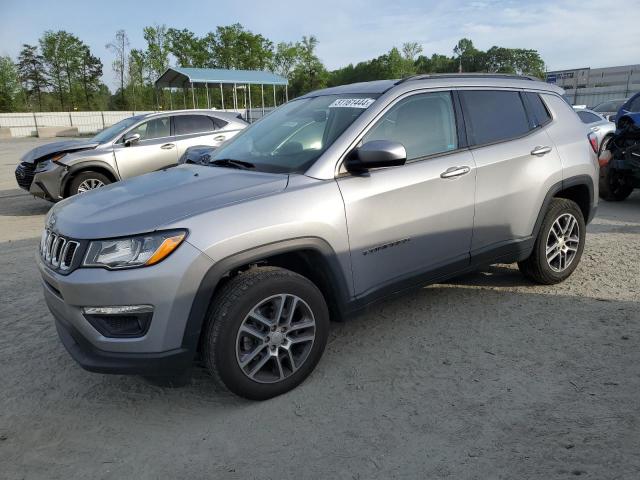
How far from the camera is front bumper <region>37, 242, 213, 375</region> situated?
2.54 meters

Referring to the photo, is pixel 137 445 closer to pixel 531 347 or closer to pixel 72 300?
pixel 72 300

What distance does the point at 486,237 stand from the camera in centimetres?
395

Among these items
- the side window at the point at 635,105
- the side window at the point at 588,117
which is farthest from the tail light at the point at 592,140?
the side window at the point at 588,117

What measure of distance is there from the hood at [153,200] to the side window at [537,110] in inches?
96.4

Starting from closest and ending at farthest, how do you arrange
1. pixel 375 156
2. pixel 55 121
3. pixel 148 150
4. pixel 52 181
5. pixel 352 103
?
pixel 375 156 < pixel 352 103 < pixel 52 181 < pixel 148 150 < pixel 55 121

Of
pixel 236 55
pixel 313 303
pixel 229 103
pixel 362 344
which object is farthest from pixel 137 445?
pixel 236 55

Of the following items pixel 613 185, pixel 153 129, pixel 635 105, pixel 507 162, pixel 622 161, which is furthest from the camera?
pixel 153 129

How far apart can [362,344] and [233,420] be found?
45.5 inches

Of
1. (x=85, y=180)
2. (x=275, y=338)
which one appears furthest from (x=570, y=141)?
(x=85, y=180)

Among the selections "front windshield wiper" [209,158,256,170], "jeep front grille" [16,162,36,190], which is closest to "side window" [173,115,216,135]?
"jeep front grille" [16,162,36,190]

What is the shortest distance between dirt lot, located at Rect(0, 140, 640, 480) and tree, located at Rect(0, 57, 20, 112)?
62.6 m

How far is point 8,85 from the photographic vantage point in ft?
188

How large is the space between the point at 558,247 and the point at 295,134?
8.42ft

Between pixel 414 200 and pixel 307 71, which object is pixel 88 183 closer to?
pixel 414 200
